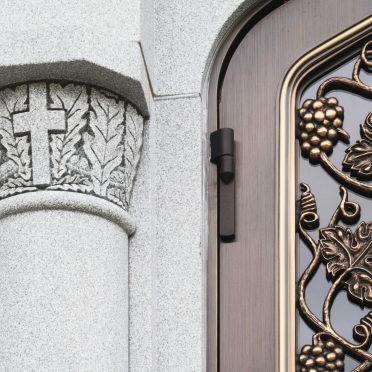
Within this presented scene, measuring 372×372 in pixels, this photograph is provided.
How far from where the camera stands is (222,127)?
166 inches

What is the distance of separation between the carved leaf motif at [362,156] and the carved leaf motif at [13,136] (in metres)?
0.80

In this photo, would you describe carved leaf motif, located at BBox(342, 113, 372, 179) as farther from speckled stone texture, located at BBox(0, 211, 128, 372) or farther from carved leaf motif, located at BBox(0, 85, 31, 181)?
carved leaf motif, located at BBox(0, 85, 31, 181)

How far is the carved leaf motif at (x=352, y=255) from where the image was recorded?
4.04 m

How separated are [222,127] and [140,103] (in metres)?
0.23

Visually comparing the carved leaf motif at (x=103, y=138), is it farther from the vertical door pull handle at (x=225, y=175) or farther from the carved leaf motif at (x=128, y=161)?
the vertical door pull handle at (x=225, y=175)

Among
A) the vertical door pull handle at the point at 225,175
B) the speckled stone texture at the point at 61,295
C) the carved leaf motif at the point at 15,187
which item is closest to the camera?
the speckled stone texture at the point at 61,295

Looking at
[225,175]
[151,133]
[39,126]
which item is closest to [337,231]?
[225,175]

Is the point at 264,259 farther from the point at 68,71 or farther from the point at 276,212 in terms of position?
the point at 68,71

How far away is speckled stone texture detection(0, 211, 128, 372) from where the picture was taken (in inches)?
148

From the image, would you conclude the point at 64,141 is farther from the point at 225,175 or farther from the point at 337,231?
the point at 337,231

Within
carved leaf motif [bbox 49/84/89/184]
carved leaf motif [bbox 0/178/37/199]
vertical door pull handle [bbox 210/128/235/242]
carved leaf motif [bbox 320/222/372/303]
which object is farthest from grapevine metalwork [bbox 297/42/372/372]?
carved leaf motif [bbox 0/178/37/199]

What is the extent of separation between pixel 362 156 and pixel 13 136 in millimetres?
867

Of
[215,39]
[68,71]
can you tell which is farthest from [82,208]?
[215,39]

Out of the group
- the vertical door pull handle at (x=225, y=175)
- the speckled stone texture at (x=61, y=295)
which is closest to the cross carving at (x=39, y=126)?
the speckled stone texture at (x=61, y=295)
